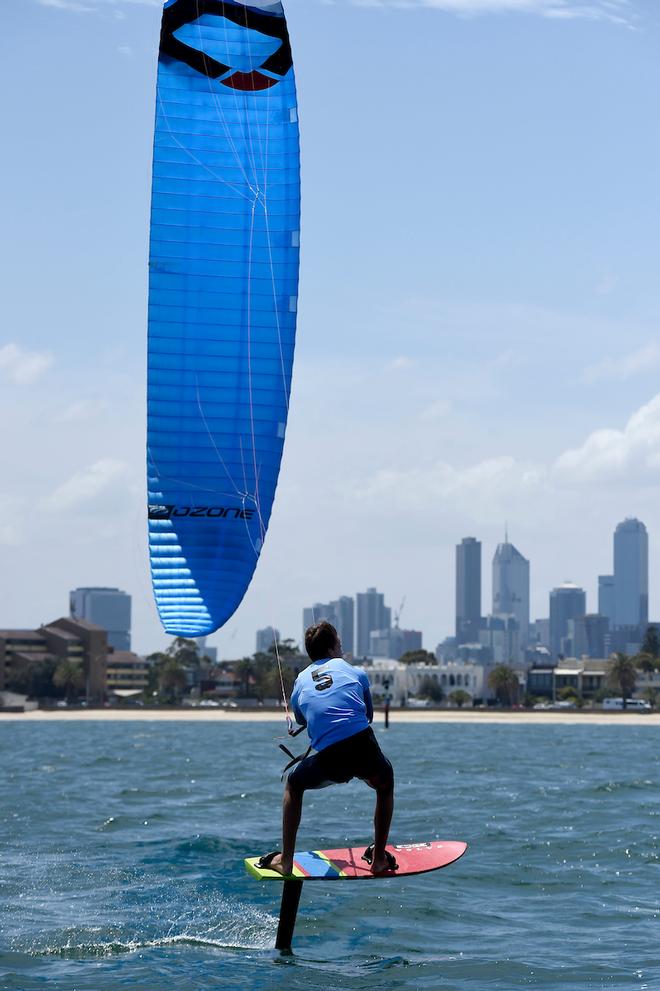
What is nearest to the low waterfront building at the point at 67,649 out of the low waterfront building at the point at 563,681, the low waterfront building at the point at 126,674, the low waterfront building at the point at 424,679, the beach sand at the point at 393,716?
the beach sand at the point at 393,716

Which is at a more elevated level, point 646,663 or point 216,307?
point 216,307

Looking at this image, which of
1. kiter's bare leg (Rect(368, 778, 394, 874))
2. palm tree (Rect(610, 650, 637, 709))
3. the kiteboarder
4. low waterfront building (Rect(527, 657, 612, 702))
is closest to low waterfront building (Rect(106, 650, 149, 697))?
low waterfront building (Rect(527, 657, 612, 702))

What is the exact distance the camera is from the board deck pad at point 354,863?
10992mm

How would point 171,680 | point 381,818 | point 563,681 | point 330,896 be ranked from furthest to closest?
point 563,681, point 171,680, point 330,896, point 381,818

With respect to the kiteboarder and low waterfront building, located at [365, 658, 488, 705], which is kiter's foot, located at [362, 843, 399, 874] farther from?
low waterfront building, located at [365, 658, 488, 705]

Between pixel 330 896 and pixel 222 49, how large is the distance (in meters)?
10.2

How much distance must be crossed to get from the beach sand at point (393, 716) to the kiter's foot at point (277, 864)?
104585 millimetres

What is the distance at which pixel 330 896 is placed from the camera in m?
14.6

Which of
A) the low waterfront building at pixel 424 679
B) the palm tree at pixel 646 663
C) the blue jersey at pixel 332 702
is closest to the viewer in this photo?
the blue jersey at pixel 332 702

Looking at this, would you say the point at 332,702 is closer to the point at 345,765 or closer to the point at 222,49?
the point at 345,765

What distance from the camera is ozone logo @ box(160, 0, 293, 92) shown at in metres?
17.9

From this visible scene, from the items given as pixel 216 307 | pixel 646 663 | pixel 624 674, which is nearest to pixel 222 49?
pixel 216 307

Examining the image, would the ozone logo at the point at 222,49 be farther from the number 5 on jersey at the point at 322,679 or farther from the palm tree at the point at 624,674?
the palm tree at the point at 624,674

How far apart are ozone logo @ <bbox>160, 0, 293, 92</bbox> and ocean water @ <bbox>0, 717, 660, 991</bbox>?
947 centimetres
